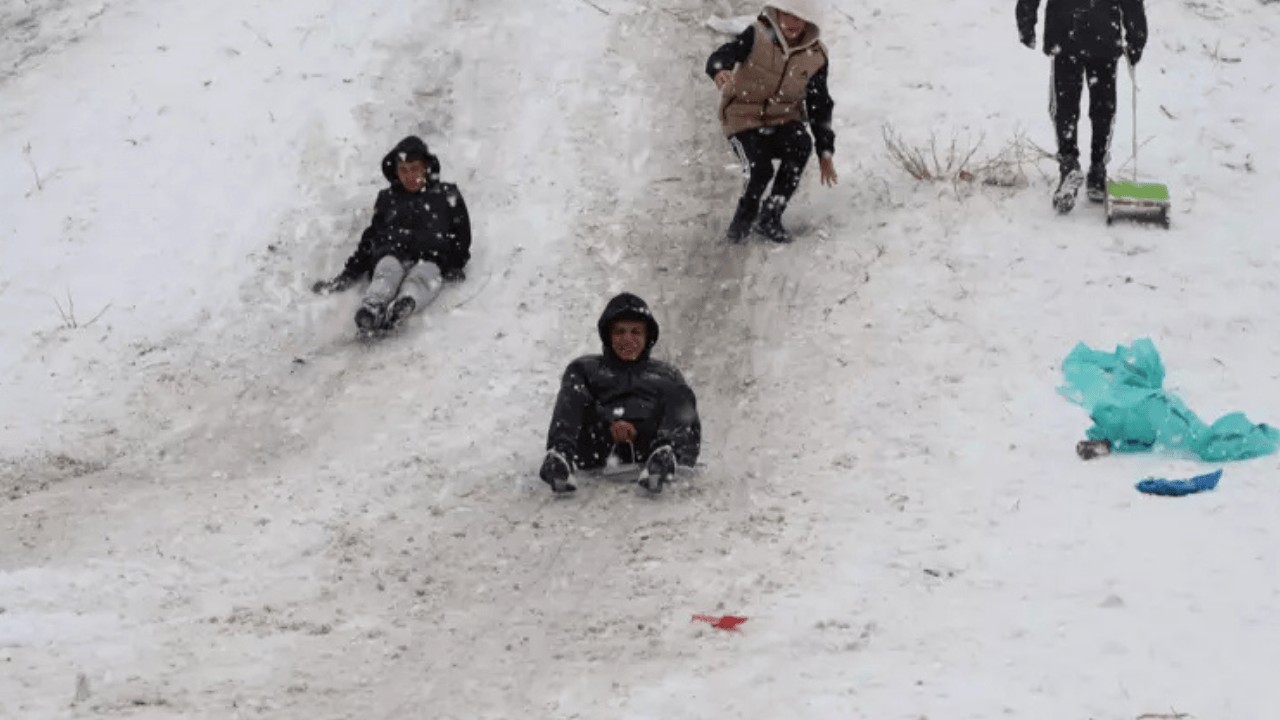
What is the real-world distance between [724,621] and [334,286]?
4.37 m

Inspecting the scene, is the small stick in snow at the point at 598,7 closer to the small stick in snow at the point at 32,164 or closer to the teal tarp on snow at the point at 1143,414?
the small stick in snow at the point at 32,164

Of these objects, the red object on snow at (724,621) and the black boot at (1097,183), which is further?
the black boot at (1097,183)

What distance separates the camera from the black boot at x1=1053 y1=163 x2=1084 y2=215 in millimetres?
9125

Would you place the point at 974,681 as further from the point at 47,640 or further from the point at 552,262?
the point at 552,262

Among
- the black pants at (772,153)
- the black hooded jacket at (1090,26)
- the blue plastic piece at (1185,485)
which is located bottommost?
the blue plastic piece at (1185,485)

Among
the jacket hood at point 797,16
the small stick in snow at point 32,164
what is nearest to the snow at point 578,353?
the small stick in snow at point 32,164

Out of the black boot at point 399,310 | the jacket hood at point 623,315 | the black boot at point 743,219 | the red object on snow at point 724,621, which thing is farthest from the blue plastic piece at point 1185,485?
the black boot at point 399,310

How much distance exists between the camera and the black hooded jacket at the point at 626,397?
23.0ft

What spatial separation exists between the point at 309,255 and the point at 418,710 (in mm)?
4927

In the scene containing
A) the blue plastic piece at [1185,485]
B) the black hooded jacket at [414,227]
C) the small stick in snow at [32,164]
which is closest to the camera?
the blue plastic piece at [1185,485]

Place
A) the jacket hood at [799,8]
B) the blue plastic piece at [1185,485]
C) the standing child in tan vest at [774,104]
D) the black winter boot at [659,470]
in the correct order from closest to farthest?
the blue plastic piece at [1185,485] → the black winter boot at [659,470] → the jacket hood at [799,8] → the standing child in tan vest at [774,104]

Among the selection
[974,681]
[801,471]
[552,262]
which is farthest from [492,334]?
[974,681]

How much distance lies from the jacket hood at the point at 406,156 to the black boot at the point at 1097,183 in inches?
148

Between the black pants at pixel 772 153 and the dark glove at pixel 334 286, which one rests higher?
the black pants at pixel 772 153
